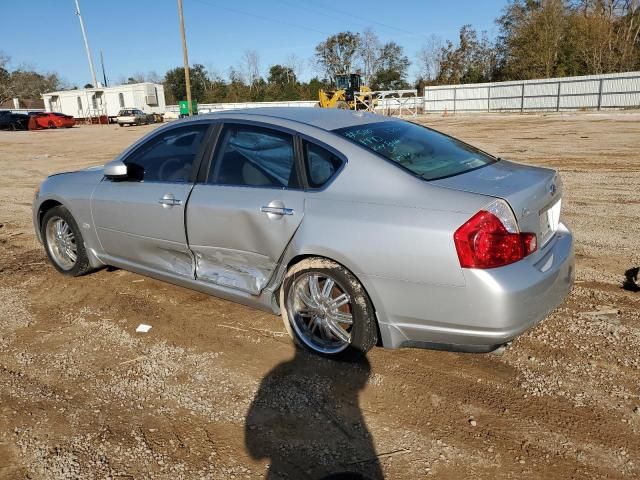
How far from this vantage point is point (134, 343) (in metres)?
3.79

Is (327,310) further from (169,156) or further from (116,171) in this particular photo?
(116,171)

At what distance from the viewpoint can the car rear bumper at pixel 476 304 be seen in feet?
8.82

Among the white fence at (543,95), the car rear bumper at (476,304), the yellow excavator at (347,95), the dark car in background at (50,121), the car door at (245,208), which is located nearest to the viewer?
the car rear bumper at (476,304)

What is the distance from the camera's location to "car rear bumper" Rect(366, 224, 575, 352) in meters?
2.69

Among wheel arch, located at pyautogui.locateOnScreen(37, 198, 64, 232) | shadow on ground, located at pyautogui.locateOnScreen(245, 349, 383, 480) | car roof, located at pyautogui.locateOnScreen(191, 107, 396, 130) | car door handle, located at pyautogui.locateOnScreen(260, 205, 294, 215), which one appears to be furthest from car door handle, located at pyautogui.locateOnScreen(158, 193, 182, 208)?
wheel arch, located at pyautogui.locateOnScreen(37, 198, 64, 232)

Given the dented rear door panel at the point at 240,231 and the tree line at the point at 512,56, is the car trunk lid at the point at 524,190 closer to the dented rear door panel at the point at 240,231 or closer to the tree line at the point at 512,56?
the dented rear door panel at the point at 240,231

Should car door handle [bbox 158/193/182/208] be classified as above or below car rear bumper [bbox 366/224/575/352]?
above

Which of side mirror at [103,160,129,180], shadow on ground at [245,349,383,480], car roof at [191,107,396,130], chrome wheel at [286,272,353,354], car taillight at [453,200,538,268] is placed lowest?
shadow on ground at [245,349,383,480]

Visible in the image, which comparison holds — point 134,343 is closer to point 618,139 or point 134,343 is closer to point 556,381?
point 556,381

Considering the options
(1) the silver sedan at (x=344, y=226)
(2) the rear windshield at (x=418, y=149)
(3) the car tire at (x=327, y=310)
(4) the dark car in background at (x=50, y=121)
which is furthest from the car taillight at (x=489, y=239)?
(4) the dark car in background at (x=50, y=121)

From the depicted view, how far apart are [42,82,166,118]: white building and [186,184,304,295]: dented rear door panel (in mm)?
56003

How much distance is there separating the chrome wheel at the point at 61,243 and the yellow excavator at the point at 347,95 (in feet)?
90.7

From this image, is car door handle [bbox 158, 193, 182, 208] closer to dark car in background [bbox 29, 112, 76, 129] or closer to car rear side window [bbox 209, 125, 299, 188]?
car rear side window [bbox 209, 125, 299, 188]

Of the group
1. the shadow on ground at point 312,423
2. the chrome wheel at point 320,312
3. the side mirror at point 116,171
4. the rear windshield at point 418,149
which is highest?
the rear windshield at point 418,149
